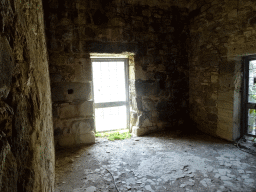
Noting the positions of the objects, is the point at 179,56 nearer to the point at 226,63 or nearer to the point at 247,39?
the point at 226,63

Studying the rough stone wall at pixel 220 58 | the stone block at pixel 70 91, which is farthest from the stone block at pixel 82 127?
the rough stone wall at pixel 220 58

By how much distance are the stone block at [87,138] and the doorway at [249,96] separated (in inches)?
110

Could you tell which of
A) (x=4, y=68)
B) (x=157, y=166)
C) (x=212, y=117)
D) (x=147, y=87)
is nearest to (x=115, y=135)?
(x=147, y=87)

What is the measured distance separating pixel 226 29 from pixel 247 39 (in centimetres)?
42

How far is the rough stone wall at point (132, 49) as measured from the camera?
3.04 m

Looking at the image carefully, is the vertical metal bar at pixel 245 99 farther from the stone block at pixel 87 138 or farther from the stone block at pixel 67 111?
the stone block at pixel 67 111

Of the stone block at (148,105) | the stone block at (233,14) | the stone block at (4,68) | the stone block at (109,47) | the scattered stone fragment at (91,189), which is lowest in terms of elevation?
the scattered stone fragment at (91,189)

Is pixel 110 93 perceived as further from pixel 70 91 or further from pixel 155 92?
pixel 155 92

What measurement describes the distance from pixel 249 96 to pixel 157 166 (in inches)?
80.2

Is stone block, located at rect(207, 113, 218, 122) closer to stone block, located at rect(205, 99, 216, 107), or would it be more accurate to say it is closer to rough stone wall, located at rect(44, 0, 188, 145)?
stone block, located at rect(205, 99, 216, 107)

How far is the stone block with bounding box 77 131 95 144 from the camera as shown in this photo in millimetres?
3256

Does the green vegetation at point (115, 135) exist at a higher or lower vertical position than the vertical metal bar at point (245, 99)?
lower

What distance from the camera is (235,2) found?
282cm

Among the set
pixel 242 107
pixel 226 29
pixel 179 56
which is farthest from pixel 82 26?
pixel 242 107
